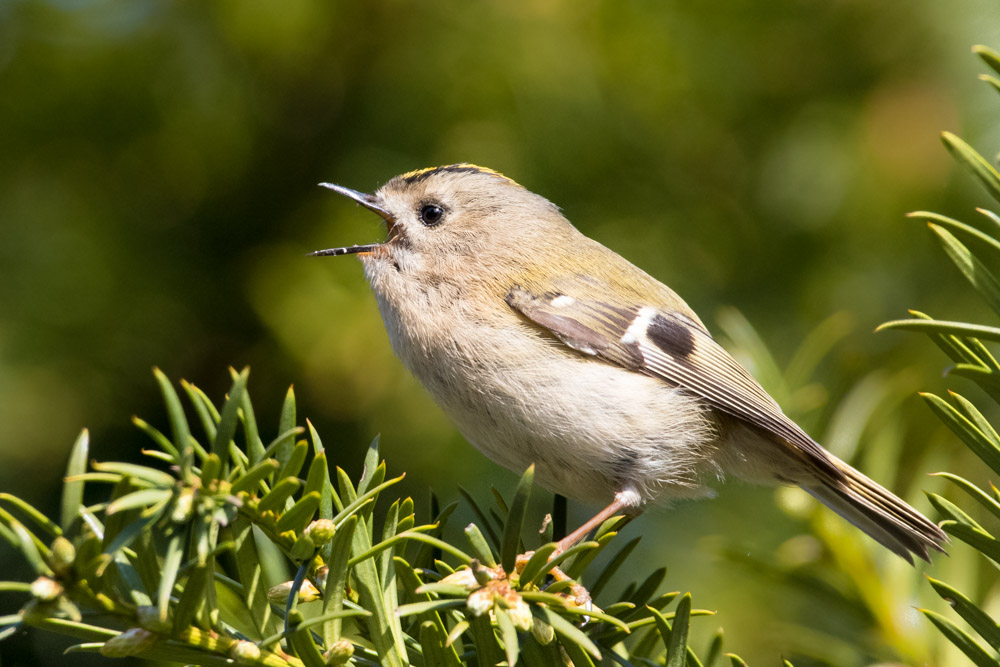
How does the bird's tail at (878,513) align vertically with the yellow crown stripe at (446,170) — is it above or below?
below

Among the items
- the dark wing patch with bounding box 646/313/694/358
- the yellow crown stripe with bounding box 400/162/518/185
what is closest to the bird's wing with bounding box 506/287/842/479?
the dark wing patch with bounding box 646/313/694/358

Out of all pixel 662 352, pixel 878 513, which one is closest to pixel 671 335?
pixel 662 352

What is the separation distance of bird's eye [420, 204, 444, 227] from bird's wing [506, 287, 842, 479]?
37 centimetres

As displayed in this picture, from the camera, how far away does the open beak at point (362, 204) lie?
164 cm

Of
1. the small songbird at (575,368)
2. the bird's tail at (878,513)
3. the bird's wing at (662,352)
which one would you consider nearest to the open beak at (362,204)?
the small songbird at (575,368)

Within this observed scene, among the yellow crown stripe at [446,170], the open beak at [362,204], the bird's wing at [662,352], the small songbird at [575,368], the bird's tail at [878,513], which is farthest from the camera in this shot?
the yellow crown stripe at [446,170]

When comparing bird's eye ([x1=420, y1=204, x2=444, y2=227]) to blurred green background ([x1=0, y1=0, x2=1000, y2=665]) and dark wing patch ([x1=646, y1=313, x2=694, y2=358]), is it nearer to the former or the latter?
blurred green background ([x1=0, y1=0, x2=1000, y2=665])

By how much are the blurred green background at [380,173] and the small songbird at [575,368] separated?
0.13 meters

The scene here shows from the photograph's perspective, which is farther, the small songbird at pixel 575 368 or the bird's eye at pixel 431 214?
the bird's eye at pixel 431 214

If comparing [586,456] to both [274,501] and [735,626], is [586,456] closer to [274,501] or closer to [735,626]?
[735,626]

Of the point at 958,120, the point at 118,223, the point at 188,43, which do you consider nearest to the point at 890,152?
the point at 958,120

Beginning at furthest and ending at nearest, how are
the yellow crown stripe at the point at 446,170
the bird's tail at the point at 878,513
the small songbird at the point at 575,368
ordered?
the yellow crown stripe at the point at 446,170
the small songbird at the point at 575,368
the bird's tail at the point at 878,513

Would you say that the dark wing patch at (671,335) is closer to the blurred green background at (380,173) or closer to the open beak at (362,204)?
the blurred green background at (380,173)

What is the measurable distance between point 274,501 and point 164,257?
1.18m
